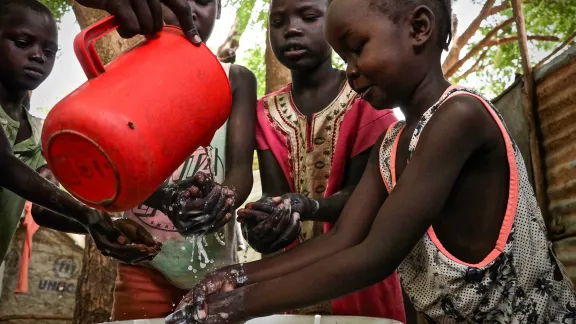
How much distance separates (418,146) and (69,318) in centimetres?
489

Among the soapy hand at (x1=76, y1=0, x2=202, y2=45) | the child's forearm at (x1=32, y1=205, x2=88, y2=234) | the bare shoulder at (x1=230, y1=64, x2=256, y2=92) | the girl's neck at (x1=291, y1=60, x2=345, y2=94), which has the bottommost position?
the child's forearm at (x1=32, y1=205, x2=88, y2=234)

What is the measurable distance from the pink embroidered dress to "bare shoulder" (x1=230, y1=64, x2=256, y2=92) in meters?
0.11

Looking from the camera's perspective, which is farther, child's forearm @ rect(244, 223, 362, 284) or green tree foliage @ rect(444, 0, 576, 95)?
green tree foliage @ rect(444, 0, 576, 95)

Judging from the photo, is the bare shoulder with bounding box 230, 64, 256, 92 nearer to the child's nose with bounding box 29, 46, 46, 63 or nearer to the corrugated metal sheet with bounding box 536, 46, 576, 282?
the child's nose with bounding box 29, 46, 46, 63

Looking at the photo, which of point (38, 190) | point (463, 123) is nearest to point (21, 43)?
point (38, 190)

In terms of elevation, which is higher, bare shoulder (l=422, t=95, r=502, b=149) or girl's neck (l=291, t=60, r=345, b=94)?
girl's neck (l=291, t=60, r=345, b=94)

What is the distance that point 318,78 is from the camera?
194cm

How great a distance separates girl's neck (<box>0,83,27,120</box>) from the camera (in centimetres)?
219

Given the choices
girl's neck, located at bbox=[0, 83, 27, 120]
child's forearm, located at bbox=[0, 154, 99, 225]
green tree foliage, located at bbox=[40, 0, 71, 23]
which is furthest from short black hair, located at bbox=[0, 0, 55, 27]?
green tree foliage, located at bbox=[40, 0, 71, 23]

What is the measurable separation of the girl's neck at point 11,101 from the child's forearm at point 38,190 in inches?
19.7

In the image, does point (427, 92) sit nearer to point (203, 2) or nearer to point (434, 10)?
point (434, 10)

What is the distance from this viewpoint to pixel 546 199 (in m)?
2.58

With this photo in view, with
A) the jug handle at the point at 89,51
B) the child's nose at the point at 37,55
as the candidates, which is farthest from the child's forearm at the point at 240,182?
the child's nose at the point at 37,55

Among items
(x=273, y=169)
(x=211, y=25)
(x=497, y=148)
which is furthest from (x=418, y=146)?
(x=211, y=25)
